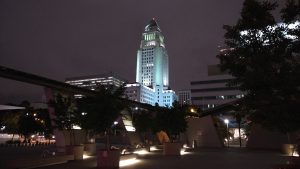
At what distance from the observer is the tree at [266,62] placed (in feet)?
31.3

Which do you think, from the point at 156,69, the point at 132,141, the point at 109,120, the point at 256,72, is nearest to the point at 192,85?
the point at 132,141

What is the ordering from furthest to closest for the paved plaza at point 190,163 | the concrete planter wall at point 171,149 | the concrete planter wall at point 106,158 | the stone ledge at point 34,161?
the concrete planter wall at point 171,149 → the paved plaza at point 190,163 → the concrete planter wall at point 106,158 → the stone ledge at point 34,161

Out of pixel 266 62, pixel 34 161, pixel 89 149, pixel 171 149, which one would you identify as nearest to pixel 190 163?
pixel 171 149

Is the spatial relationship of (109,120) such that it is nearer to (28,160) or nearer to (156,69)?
(28,160)

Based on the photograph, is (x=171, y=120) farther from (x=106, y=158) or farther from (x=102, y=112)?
(x=106, y=158)

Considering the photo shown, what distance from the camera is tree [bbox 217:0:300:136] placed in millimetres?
9531

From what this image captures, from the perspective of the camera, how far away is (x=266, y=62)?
32.1 feet

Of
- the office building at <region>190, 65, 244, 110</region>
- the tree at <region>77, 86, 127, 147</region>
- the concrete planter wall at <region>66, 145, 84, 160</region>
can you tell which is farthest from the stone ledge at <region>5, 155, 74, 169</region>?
the office building at <region>190, 65, 244, 110</region>

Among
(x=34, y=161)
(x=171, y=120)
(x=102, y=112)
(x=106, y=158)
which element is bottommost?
(x=34, y=161)

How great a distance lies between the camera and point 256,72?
9.48 meters

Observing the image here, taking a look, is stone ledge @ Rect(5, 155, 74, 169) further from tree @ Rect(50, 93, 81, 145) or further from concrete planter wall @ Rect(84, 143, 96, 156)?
concrete planter wall @ Rect(84, 143, 96, 156)

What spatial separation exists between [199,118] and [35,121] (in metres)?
29.0

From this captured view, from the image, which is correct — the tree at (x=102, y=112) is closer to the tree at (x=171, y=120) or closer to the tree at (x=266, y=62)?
the tree at (x=266, y=62)

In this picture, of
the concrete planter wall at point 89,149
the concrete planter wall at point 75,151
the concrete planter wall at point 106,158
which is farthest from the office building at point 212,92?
the concrete planter wall at point 106,158
